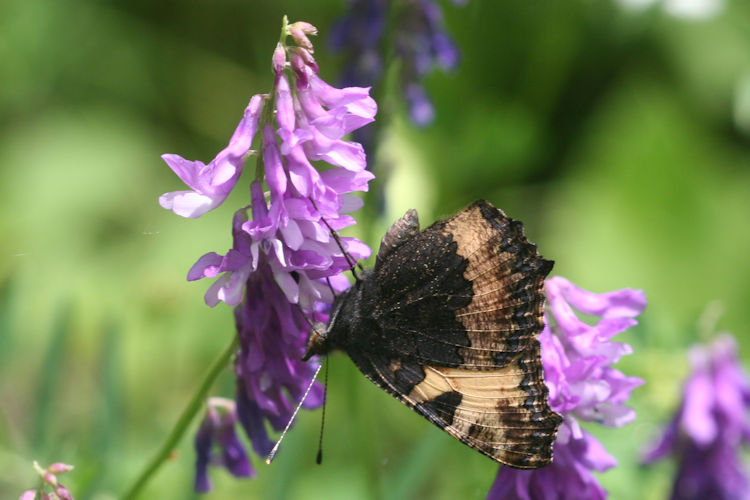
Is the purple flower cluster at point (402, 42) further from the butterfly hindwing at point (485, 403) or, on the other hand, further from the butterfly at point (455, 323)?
the butterfly hindwing at point (485, 403)

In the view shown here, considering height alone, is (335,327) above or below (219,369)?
above

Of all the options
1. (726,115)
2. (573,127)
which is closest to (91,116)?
(573,127)

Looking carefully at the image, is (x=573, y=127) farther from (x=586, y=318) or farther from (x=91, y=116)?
(x=91, y=116)

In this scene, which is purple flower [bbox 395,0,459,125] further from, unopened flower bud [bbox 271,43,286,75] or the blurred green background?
unopened flower bud [bbox 271,43,286,75]

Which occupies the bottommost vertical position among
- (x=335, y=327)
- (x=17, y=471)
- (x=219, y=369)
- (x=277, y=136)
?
(x=17, y=471)

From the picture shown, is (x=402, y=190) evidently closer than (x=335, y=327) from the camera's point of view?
No

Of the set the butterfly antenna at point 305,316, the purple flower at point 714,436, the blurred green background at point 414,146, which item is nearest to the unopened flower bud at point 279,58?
the butterfly antenna at point 305,316

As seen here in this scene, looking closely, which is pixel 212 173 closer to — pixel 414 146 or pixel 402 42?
pixel 402 42
